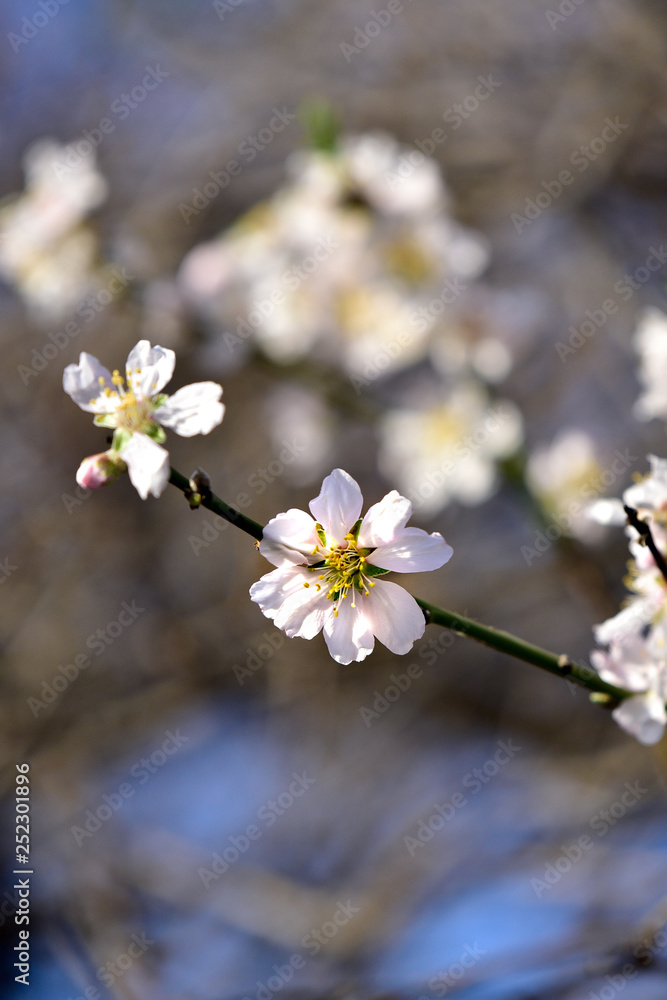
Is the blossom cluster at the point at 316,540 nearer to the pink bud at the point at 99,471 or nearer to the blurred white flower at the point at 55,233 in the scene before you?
the pink bud at the point at 99,471

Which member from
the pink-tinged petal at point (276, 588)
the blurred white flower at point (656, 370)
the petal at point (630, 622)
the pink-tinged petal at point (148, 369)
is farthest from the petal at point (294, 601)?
the blurred white flower at point (656, 370)

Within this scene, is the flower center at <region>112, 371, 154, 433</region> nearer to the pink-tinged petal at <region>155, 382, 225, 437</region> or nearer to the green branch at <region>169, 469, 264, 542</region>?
the pink-tinged petal at <region>155, 382, 225, 437</region>

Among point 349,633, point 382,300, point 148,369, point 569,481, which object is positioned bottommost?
point 349,633

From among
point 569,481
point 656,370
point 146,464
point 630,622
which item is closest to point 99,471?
point 146,464

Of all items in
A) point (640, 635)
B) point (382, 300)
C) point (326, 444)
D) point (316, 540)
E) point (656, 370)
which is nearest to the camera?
point (316, 540)

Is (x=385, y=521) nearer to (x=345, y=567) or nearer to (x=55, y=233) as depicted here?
(x=345, y=567)

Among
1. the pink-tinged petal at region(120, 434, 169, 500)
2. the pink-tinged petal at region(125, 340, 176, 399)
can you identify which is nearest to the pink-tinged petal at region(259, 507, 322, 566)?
the pink-tinged petal at region(120, 434, 169, 500)
